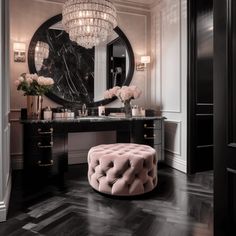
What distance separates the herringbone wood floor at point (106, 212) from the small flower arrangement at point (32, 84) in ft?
4.25

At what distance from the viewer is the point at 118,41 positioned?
4.18 meters

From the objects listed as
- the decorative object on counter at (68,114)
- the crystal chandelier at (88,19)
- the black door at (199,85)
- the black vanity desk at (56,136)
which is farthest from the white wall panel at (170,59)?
the decorative object on counter at (68,114)

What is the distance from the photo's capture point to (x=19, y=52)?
11.5 feet

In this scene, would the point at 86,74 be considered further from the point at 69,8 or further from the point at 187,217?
the point at 187,217

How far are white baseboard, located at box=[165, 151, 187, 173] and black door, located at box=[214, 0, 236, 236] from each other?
216 centimetres

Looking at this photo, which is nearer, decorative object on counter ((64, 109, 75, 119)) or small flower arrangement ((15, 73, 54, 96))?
small flower arrangement ((15, 73, 54, 96))

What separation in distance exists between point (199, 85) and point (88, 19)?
1.89 m

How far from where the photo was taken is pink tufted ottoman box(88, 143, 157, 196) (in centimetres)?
242

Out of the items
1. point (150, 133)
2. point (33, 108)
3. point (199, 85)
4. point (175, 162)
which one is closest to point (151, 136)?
point (150, 133)

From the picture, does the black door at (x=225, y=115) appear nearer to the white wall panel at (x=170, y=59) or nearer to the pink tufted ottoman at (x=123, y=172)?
the pink tufted ottoman at (x=123, y=172)

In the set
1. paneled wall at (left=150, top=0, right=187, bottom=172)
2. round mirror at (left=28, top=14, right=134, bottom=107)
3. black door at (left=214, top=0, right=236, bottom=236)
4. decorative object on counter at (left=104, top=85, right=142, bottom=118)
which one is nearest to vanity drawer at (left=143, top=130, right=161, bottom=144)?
paneled wall at (left=150, top=0, right=187, bottom=172)

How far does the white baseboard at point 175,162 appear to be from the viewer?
349 centimetres

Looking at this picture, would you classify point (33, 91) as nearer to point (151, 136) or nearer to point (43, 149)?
point (43, 149)

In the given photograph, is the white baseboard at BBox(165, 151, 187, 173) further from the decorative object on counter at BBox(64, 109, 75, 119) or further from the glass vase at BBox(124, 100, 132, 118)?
the decorative object on counter at BBox(64, 109, 75, 119)
